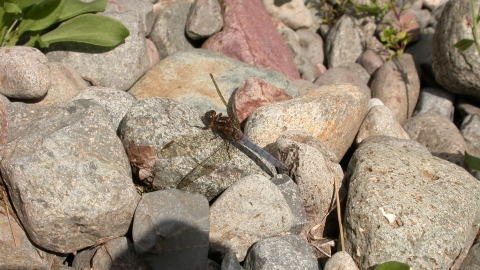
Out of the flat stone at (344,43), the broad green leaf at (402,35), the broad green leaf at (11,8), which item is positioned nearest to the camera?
the broad green leaf at (11,8)

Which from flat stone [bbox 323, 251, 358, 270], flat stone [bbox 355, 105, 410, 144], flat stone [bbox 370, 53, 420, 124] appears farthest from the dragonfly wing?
flat stone [bbox 370, 53, 420, 124]

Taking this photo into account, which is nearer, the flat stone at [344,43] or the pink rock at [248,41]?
the pink rock at [248,41]

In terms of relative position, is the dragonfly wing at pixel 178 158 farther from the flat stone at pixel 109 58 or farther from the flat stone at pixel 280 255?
the flat stone at pixel 109 58

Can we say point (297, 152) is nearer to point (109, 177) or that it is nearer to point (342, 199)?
point (342, 199)

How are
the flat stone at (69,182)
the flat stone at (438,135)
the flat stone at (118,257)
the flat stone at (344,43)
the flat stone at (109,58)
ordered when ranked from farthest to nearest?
the flat stone at (344,43) → the flat stone at (438,135) → the flat stone at (109,58) → the flat stone at (118,257) → the flat stone at (69,182)

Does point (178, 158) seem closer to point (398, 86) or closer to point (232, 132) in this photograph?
point (232, 132)

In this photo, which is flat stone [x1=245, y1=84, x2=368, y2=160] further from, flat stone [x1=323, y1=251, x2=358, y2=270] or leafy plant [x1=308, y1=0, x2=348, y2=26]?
leafy plant [x1=308, y1=0, x2=348, y2=26]

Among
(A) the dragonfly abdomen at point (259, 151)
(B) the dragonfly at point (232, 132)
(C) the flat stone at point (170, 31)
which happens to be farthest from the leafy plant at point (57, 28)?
(A) the dragonfly abdomen at point (259, 151)
